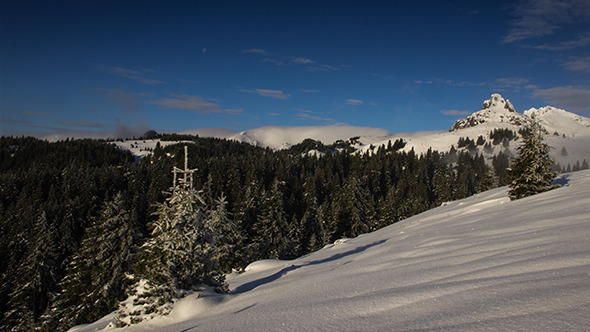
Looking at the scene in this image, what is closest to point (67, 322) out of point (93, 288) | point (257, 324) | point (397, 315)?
point (93, 288)

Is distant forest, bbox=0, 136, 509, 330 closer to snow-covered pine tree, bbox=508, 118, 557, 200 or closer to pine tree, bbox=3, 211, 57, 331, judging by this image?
pine tree, bbox=3, 211, 57, 331

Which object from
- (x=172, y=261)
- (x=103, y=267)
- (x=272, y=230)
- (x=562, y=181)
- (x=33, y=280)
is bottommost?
(x=33, y=280)

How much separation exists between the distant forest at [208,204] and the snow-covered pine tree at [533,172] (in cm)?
1584

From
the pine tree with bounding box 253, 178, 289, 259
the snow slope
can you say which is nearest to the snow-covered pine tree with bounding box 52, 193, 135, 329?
the pine tree with bounding box 253, 178, 289, 259

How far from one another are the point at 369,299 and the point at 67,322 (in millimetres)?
30082

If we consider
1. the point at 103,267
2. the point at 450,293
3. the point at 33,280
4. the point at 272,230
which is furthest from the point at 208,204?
the point at 450,293

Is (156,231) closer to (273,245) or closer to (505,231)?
(505,231)

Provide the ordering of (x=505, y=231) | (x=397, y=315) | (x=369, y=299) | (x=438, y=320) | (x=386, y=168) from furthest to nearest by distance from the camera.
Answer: (x=386, y=168) < (x=505, y=231) < (x=369, y=299) < (x=397, y=315) < (x=438, y=320)

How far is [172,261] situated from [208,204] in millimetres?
33154

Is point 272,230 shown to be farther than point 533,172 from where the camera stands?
Yes

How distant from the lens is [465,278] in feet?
17.5

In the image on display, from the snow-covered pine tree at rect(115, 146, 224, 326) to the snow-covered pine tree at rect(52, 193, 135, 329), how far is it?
1592 centimetres

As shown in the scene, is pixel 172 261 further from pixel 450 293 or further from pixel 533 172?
pixel 533 172

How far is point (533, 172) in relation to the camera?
18.5 meters
